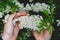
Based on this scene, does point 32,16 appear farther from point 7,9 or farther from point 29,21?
point 7,9

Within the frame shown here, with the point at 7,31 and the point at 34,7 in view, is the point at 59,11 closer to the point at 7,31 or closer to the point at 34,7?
the point at 34,7

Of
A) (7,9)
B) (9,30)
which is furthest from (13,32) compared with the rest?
(7,9)

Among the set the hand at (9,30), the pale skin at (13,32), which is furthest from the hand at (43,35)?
the hand at (9,30)

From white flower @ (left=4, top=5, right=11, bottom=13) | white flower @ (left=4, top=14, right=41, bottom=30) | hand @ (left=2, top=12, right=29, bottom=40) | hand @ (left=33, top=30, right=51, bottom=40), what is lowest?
hand @ (left=33, top=30, right=51, bottom=40)

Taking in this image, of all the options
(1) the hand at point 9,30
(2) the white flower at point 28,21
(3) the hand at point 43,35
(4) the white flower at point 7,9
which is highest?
(4) the white flower at point 7,9

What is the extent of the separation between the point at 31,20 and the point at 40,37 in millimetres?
134

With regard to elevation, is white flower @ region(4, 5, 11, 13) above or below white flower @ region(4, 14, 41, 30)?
above

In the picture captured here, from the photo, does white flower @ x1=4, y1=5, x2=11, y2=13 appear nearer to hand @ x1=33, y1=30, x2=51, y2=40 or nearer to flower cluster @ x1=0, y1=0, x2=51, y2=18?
flower cluster @ x1=0, y1=0, x2=51, y2=18

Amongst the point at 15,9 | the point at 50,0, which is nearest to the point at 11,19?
the point at 15,9

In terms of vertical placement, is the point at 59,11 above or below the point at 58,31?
above

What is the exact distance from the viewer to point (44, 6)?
4.81 ft

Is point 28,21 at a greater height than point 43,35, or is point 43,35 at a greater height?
point 28,21

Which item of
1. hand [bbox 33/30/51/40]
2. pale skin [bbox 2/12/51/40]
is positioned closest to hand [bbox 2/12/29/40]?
pale skin [bbox 2/12/51/40]

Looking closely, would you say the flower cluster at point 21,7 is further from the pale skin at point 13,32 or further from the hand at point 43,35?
the hand at point 43,35
